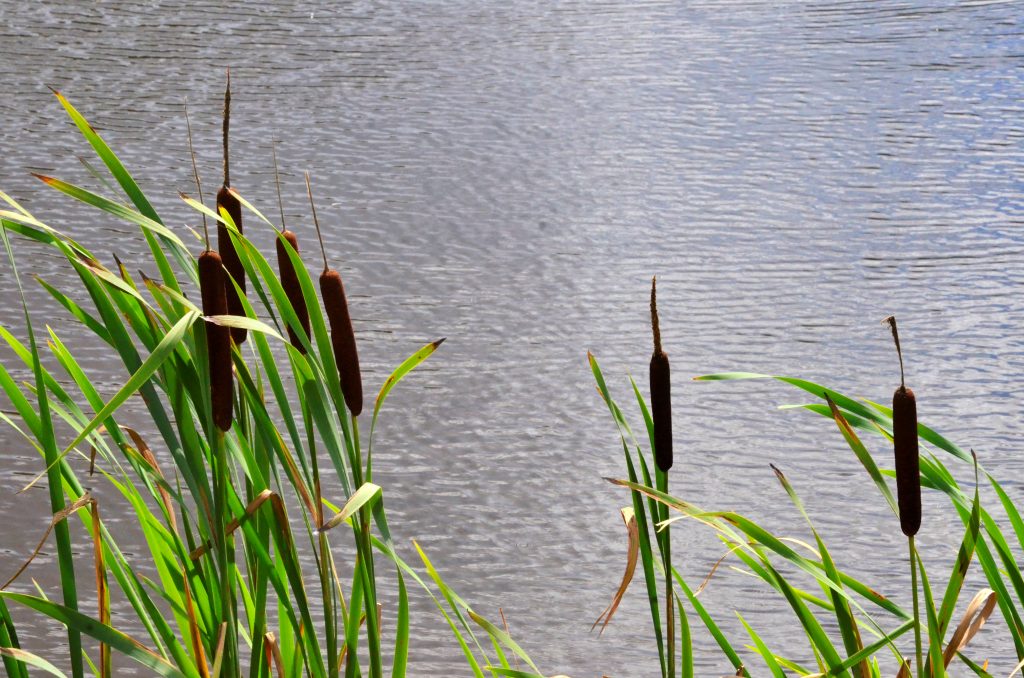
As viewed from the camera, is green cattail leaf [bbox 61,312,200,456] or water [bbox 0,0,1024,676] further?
water [bbox 0,0,1024,676]

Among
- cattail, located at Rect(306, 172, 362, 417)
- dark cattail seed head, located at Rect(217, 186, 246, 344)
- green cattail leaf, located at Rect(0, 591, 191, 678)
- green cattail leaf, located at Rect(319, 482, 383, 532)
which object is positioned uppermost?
dark cattail seed head, located at Rect(217, 186, 246, 344)

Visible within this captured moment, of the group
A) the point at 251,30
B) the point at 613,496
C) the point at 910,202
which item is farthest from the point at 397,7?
the point at 613,496

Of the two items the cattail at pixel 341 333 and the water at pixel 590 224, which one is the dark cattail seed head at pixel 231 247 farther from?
the water at pixel 590 224

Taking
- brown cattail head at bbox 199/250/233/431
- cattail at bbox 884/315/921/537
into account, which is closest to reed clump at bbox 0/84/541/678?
brown cattail head at bbox 199/250/233/431

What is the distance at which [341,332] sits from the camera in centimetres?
39

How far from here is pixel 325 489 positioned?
3.20ft

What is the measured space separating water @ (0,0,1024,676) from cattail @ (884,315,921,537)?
423mm

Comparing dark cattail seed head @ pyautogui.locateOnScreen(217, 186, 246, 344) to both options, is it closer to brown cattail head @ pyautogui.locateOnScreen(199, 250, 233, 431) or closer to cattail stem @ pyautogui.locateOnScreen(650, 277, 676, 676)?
brown cattail head @ pyautogui.locateOnScreen(199, 250, 233, 431)

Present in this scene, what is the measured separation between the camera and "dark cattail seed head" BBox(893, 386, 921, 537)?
0.39 meters

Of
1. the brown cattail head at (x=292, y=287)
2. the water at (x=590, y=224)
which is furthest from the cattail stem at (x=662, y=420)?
the water at (x=590, y=224)

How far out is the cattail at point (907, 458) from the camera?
1.28 ft

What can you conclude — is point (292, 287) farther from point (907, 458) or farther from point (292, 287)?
point (907, 458)

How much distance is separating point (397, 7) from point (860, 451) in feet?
6.51

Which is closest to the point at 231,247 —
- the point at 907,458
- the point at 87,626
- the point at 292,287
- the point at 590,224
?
the point at 292,287
